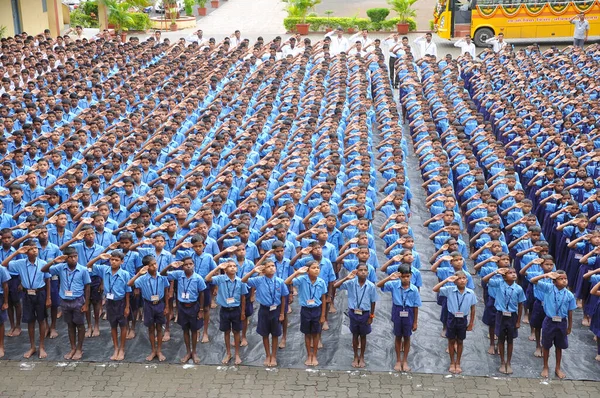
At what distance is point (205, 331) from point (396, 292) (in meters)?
2.30

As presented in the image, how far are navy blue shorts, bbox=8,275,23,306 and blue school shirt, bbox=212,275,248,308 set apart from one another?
88.2 inches

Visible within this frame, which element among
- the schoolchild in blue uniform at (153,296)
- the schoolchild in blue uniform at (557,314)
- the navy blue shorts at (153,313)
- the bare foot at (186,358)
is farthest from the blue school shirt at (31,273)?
the schoolchild in blue uniform at (557,314)

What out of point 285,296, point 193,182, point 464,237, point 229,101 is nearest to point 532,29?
point 229,101

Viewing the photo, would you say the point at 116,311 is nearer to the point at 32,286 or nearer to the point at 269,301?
the point at 32,286

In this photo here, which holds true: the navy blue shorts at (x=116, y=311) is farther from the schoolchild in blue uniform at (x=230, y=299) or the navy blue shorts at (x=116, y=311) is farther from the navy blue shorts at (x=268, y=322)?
the navy blue shorts at (x=268, y=322)

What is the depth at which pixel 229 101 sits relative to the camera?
16438mm

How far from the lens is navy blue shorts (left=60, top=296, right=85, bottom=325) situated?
9.22 meters

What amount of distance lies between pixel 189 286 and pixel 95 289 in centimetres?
131

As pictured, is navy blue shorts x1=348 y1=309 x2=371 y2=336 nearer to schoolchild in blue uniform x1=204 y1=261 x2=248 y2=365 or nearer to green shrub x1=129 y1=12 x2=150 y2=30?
schoolchild in blue uniform x1=204 y1=261 x2=248 y2=365

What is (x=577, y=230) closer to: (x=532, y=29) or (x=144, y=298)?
(x=144, y=298)

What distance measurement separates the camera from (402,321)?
9.09 metres

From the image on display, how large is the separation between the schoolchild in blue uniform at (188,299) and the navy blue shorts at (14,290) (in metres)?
1.66

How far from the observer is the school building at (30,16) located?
84.0 feet

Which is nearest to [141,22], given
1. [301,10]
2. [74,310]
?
[301,10]
